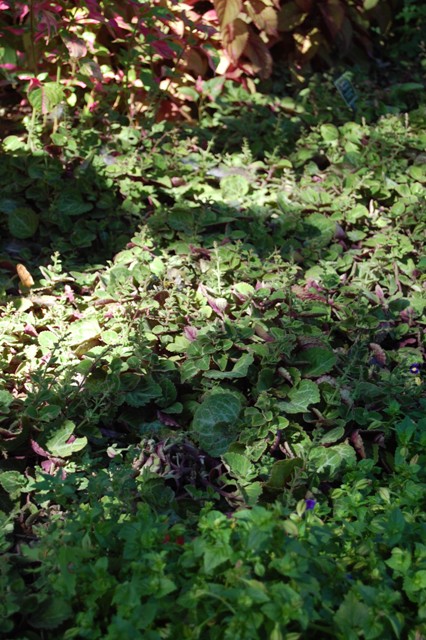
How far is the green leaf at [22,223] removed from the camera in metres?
3.17

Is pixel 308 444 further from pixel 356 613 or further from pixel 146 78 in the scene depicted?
pixel 146 78

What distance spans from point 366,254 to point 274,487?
4.59ft

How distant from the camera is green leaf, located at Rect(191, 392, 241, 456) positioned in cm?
228

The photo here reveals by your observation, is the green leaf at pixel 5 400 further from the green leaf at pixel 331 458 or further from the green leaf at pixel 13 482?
the green leaf at pixel 331 458

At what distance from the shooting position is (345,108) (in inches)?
170

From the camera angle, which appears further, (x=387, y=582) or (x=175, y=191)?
(x=175, y=191)

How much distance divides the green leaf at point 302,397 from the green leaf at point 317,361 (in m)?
0.07

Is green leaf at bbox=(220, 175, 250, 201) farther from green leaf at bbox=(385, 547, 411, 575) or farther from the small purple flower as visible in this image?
green leaf at bbox=(385, 547, 411, 575)

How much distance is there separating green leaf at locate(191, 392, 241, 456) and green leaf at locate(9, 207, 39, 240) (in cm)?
123

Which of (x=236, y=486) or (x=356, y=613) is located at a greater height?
(x=356, y=613)

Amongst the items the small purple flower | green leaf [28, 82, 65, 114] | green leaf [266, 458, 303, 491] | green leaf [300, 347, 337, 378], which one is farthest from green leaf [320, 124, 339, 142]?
green leaf [266, 458, 303, 491]

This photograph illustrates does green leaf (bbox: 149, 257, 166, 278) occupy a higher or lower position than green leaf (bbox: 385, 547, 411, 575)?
lower

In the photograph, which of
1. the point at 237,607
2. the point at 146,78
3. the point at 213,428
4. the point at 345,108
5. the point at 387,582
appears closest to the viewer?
the point at 237,607

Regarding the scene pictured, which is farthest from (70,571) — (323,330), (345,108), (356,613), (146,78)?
(345,108)
